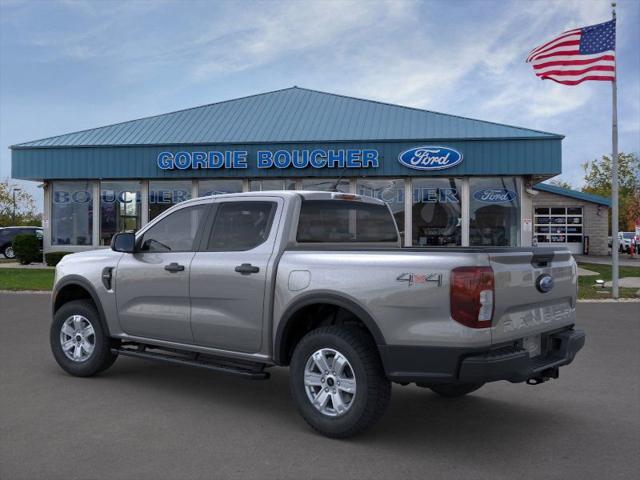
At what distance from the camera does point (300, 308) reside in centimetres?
510

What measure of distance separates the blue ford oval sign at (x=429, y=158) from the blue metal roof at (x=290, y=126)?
0.43 metres

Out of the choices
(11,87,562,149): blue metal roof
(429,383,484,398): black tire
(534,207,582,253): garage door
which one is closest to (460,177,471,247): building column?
(11,87,562,149): blue metal roof

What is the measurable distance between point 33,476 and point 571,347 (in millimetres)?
3958

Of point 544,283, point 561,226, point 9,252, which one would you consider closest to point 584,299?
point 544,283

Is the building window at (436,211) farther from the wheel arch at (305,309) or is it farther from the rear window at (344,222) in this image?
the wheel arch at (305,309)

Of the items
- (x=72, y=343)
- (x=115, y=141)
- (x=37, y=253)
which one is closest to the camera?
(x=72, y=343)

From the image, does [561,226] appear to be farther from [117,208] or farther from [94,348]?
[94,348]

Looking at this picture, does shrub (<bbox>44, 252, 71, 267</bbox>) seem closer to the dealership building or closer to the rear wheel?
the dealership building

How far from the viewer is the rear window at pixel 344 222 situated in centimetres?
571

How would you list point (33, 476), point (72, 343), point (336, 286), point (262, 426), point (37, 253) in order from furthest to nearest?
point (37, 253), point (72, 343), point (262, 426), point (336, 286), point (33, 476)

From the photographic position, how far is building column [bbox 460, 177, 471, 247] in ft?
77.7

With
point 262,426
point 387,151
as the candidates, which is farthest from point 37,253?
point 262,426

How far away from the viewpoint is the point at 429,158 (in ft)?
76.0

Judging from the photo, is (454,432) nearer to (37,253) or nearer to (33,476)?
(33,476)
